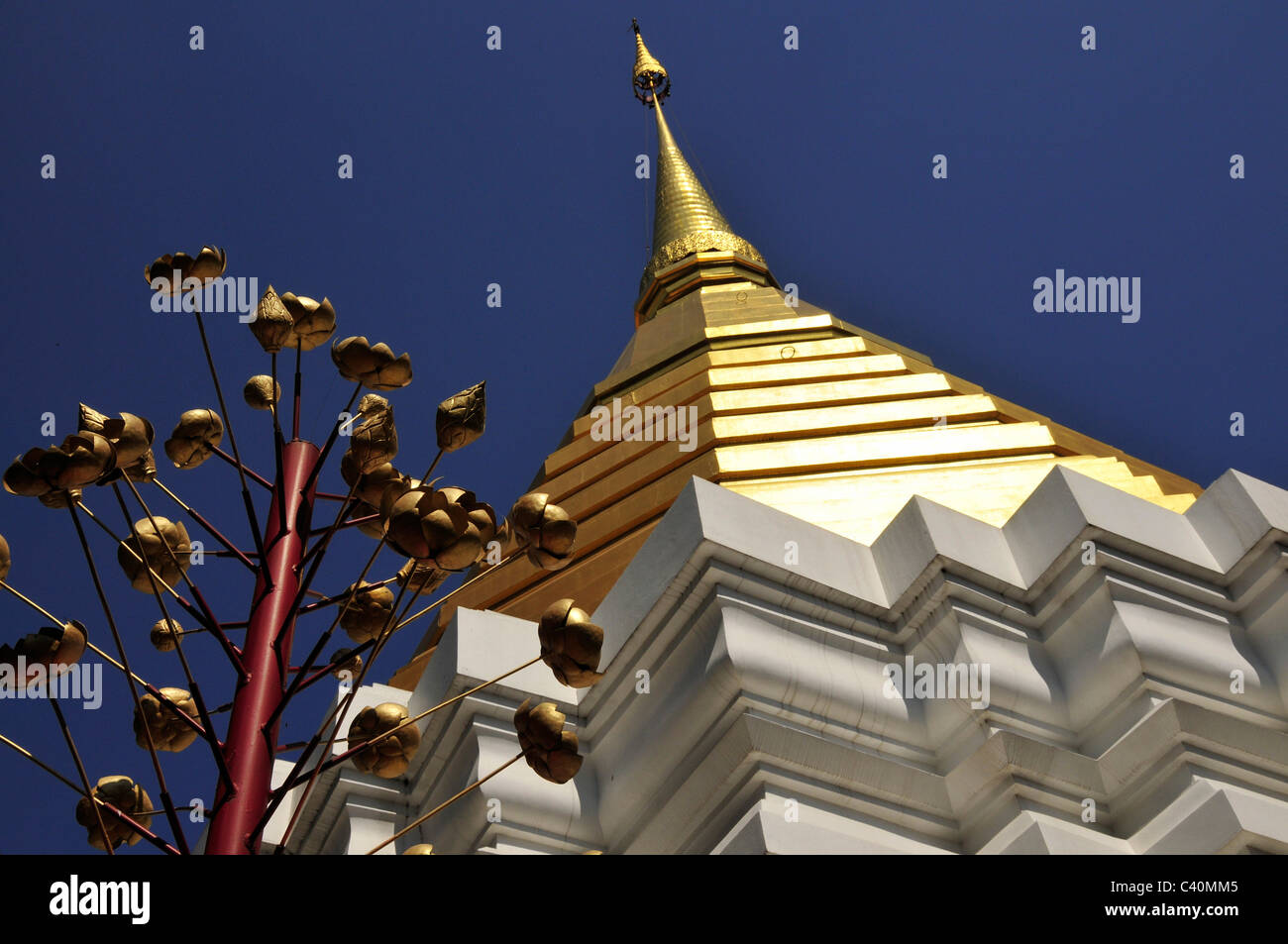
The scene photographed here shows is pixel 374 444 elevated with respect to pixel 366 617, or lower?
→ elevated

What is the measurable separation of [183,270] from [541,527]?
0.95m

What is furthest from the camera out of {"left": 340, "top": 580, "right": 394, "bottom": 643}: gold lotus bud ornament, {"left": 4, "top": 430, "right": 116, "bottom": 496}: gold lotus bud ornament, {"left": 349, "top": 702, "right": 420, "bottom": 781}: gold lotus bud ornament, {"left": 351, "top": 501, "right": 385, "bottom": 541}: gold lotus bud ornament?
{"left": 340, "top": 580, "right": 394, "bottom": 643}: gold lotus bud ornament

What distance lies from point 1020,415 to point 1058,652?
A: 4513mm

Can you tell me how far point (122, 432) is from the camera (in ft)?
10.4

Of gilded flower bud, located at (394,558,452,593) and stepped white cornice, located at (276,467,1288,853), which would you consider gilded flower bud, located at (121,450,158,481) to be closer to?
gilded flower bud, located at (394,558,452,593)

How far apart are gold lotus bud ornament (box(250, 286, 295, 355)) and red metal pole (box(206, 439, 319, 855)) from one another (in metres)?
0.29

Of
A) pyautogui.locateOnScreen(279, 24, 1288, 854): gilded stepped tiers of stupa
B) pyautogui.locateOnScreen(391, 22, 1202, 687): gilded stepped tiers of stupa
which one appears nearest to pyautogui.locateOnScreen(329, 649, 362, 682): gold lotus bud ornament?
pyautogui.locateOnScreen(279, 24, 1288, 854): gilded stepped tiers of stupa

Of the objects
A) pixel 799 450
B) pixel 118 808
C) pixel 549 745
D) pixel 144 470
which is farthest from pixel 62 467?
pixel 799 450

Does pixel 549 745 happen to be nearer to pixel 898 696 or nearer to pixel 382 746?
pixel 382 746

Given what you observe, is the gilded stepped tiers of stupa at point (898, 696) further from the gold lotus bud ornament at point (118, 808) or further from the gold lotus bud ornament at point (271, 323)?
the gold lotus bud ornament at point (271, 323)

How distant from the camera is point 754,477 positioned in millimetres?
9031

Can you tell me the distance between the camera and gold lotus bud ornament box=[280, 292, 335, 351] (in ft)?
11.7

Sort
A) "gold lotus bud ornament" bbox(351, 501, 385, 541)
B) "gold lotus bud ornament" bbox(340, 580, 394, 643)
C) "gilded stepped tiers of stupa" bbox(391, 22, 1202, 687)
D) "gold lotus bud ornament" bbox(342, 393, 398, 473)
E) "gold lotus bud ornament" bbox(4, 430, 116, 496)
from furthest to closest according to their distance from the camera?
"gilded stepped tiers of stupa" bbox(391, 22, 1202, 687)
"gold lotus bud ornament" bbox(340, 580, 394, 643)
"gold lotus bud ornament" bbox(351, 501, 385, 541)
"gold lotus bud ornament" bbox(342, 393, 398, 473)
"gold lotus bud ornament" bbox(4, 430, 116, 496)
